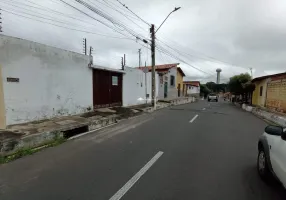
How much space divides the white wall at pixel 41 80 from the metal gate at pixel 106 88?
1.06 metres

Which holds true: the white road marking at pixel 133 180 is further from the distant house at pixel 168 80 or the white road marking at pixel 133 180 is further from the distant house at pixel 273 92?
the distant house at pixel 168 80

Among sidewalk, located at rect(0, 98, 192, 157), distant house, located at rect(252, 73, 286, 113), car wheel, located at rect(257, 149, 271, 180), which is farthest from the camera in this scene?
distant house, located at rect(252, 73, 286, 113)

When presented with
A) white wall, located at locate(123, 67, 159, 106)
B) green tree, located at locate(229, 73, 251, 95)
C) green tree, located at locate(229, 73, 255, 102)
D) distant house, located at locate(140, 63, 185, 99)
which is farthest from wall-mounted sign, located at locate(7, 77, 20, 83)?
green tree, located at locate(229, 73, 251, 95)

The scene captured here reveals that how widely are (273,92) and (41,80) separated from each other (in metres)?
17.2

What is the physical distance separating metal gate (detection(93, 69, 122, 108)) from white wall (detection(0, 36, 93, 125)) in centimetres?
106

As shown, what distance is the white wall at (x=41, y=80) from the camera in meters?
8.32

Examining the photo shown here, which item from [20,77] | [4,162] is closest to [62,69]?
[20,77]

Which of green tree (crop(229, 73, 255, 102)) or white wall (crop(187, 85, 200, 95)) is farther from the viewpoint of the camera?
white wall (crop(187, 85, 200, 95))

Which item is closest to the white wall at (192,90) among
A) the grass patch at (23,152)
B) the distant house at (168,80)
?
the distant house at (168,80)

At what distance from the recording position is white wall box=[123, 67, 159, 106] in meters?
17.4

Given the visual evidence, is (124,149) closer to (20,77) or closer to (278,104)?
(20,77)

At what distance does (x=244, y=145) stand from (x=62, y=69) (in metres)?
8.86

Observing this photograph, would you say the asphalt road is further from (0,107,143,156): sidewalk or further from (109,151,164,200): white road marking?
(0,107,143,156): sidewalk

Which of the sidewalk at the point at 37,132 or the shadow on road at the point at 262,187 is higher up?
the sidewalk at the point at 37,132
